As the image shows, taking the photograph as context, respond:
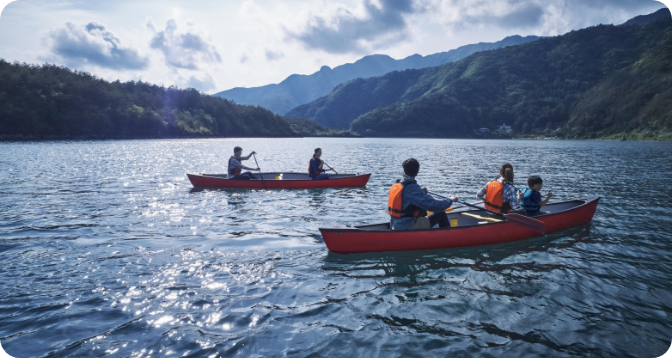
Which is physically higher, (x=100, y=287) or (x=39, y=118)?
(x=39, y=118)

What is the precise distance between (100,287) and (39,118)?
9686 cm

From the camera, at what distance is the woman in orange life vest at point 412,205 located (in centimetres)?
875

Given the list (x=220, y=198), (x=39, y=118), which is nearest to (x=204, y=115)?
(x=39, y=118)

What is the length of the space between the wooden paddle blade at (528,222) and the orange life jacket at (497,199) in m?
0.67

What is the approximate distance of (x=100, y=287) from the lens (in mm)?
7066

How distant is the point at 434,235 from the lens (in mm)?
9359

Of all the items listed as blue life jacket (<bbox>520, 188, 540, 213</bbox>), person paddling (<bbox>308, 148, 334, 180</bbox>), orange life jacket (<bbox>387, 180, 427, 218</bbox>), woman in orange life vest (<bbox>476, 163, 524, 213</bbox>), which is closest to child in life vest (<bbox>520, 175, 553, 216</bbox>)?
blue life jacket (<bbox>520, 188, 540, 213</bbox>)

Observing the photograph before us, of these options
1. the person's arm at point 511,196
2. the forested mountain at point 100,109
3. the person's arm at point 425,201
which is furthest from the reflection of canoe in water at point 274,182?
the forested mountain at point 100,109

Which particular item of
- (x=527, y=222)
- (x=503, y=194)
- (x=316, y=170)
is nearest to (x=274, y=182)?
(x=316, y=170)

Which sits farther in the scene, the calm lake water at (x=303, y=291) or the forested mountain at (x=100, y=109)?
the forested mountain at (x=100, y=109)

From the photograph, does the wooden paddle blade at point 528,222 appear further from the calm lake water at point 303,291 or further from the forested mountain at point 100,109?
the forested mountain at point 100,109

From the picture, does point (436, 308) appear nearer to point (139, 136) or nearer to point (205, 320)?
point (205, 320)

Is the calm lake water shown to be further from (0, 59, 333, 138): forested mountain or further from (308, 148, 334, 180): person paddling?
(0, 59, 333, 138): forested mountain

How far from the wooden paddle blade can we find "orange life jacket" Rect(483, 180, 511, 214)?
0.67 metres
